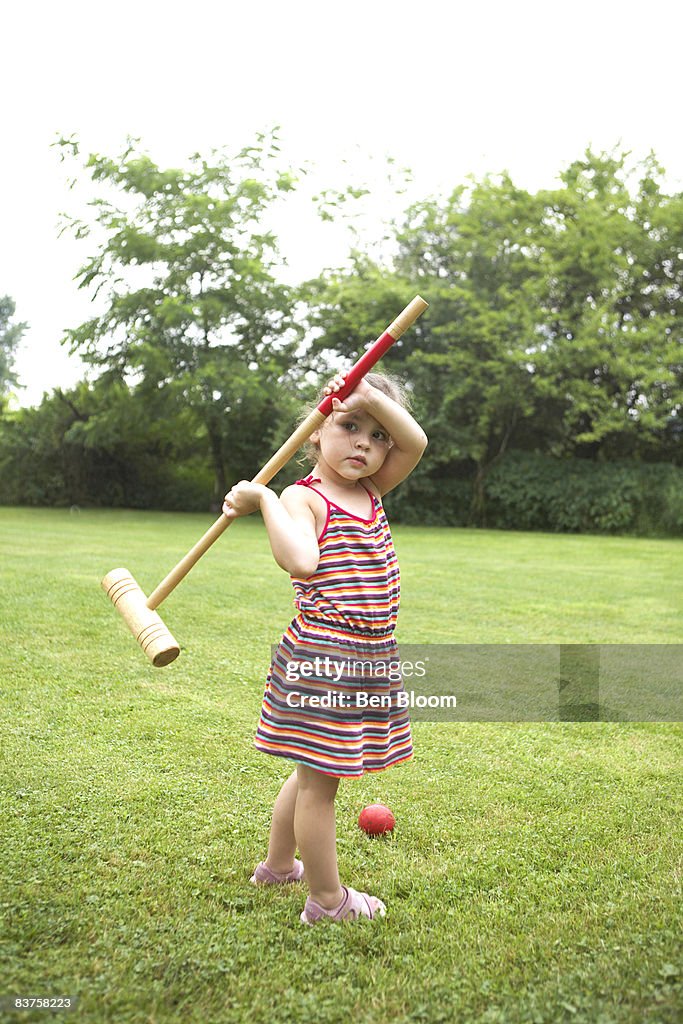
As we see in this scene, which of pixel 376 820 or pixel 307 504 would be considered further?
pixel 376 820

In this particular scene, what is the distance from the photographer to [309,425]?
2383 millimetres

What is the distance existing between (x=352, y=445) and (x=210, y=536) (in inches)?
18.6

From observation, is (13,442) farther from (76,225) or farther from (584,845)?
(584,845)

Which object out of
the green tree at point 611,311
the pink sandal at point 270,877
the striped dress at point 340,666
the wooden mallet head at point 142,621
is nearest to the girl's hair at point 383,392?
the striped dress at point 340,666

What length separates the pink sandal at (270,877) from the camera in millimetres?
2518

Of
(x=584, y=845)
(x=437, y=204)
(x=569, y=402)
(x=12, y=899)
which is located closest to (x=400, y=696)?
(x=584, y=845)

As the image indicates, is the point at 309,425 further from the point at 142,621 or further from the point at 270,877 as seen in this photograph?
the point at 270,877

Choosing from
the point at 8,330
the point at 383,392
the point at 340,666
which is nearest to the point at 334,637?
the point at 340,666

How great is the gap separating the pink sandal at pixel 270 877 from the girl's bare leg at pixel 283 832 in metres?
0.01

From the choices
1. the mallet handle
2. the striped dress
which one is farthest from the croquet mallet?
the striped dress

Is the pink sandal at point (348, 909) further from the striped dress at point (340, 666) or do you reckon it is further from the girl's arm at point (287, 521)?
the girl's arm at point (287, 521)

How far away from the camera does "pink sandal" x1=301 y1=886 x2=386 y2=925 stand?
7.54 feet

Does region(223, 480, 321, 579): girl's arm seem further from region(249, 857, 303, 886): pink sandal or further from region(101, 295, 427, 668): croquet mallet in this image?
region(249, 857, 303, 886): pink sandal

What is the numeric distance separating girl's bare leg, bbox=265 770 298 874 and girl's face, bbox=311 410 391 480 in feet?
2.74
